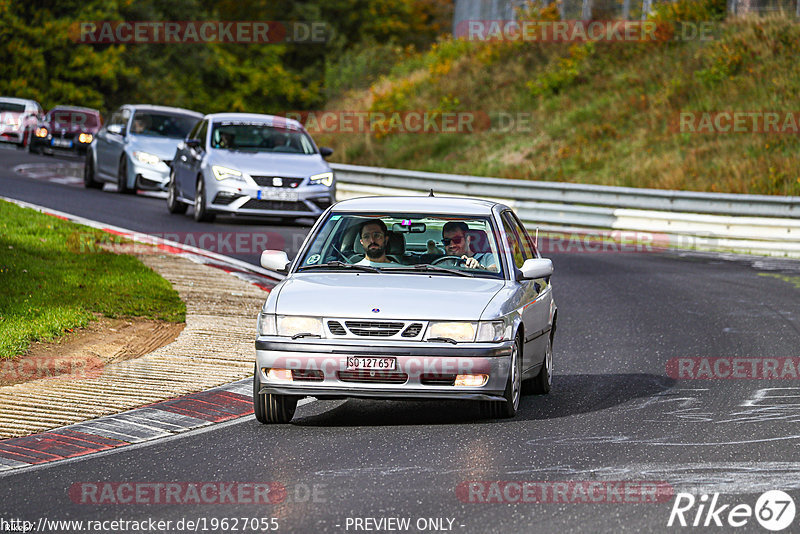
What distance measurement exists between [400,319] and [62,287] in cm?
632

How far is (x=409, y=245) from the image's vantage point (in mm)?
10195

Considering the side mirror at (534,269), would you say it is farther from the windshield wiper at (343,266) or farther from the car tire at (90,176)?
the car tire at (90,176)

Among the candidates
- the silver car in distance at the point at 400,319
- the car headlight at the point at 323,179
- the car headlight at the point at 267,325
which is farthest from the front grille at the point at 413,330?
the car headlight at the point at 323,179

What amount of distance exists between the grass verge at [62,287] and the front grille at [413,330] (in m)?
4.00

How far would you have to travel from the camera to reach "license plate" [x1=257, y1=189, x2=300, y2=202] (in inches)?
870

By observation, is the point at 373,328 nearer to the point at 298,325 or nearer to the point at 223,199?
the point at 298,325

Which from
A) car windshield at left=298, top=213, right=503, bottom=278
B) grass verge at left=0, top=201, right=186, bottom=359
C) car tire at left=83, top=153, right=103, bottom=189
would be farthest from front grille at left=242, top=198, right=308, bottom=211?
car windshield at left=298, top=213, right=503, bottom=278

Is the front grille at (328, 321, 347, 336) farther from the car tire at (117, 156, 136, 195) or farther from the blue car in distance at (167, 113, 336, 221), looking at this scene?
the car tire at (117, 156, 136, 195)

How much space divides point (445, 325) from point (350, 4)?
66.9 metres

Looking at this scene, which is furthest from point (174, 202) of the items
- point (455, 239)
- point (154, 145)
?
point (455, 239)

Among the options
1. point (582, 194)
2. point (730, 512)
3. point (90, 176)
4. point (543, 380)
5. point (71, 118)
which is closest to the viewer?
point (730, 512)

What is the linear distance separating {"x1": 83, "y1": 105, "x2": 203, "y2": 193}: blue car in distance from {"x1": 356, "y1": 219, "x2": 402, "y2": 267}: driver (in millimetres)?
17652

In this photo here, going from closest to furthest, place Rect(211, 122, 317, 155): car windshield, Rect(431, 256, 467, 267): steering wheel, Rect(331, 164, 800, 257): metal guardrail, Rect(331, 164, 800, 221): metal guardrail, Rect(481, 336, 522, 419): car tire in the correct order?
Rect(481, 336, 522, 419): car tire → Rect(431, 256, 467, 267): steering wheel → Rect(211, 122, 317, 155): car windshield → Rect(331, 164, 800, 257): metal guardrail → Rect(331, 164, 800, 221): metal guardrail

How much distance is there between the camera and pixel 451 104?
133ft
